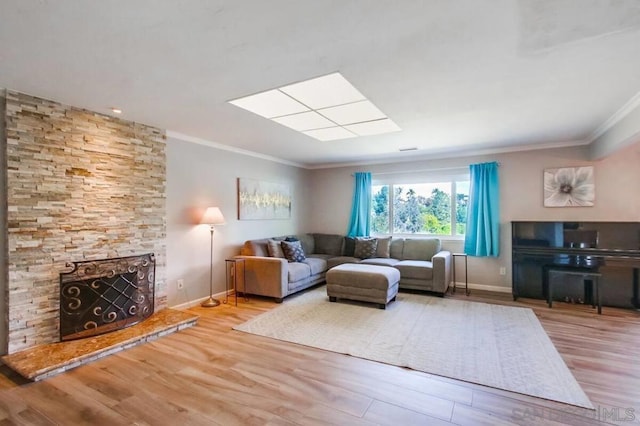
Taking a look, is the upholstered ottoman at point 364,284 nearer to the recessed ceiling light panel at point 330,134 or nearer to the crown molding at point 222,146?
the recessed ceiling light panel at point 330,134

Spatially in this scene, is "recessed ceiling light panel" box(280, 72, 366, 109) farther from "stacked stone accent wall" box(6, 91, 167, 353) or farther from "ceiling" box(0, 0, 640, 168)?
"stacked stone accent wall" box(6, 91, 167, 353)

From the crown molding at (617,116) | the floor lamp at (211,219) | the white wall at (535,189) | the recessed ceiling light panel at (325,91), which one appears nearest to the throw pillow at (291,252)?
the floor lamp at (211,219)

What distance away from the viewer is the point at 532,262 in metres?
4.61

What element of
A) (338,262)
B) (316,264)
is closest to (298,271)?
(316,264)

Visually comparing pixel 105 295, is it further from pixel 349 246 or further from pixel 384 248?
pixel 384 248

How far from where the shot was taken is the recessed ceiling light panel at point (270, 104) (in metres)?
2.87

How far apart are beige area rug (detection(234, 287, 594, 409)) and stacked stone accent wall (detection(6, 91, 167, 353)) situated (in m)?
1.72

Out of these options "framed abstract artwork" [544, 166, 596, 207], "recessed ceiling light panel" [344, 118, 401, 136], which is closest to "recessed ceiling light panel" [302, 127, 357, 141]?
"recessed ceiling light panel" [344, 118, 401, 136]

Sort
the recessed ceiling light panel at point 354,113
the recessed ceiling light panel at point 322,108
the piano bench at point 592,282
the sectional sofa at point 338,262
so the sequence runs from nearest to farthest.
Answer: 1. the recessed ceiling light panel at point 322,108
2. the recessed ceiling light panel at point 354,113
3. the piano bench at point 592,282
4. the sectional sofa at point 338,262

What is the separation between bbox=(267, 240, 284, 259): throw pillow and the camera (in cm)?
507

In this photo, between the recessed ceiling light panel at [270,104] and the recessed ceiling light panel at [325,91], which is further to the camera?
the recessed ceiling light panel at [270,104]

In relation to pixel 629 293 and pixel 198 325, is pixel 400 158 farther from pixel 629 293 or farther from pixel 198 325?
pixel 198 325

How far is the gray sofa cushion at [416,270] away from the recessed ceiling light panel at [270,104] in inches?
118

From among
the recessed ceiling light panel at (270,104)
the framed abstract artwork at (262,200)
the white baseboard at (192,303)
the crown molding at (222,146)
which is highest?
the recessed ceiling light panel at (270,104)
